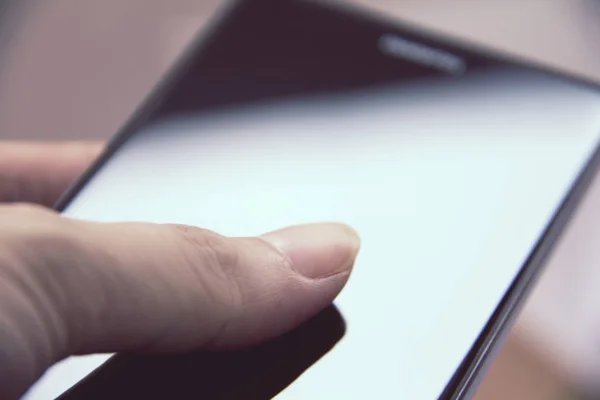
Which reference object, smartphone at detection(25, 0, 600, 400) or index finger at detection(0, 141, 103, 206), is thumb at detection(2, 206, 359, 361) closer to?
smartphone at detection(25, 0, 600, 400)

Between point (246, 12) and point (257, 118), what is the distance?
69mm

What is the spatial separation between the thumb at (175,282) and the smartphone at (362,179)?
21mm

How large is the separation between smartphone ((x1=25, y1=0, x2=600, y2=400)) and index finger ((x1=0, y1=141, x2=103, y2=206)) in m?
0.09

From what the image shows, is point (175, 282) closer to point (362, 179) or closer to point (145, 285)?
point (145, 285)

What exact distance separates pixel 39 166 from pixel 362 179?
0.68ft

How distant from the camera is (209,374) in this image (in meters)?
0.26

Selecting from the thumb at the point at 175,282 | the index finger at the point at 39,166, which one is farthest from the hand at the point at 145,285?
the index finger at the point at 39,166

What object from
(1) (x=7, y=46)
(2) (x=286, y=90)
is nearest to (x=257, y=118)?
(2) (x=286, y=90)

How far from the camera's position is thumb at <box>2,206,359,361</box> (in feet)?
0.68

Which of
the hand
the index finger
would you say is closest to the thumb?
the hand

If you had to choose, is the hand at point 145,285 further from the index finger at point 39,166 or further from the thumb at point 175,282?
the index finger at point 39,166

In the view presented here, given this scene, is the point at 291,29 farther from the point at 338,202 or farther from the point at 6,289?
the point at 6,289

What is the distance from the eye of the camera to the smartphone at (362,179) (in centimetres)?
26

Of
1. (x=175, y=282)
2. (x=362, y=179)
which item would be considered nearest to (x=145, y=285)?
(x=175, y=282)
